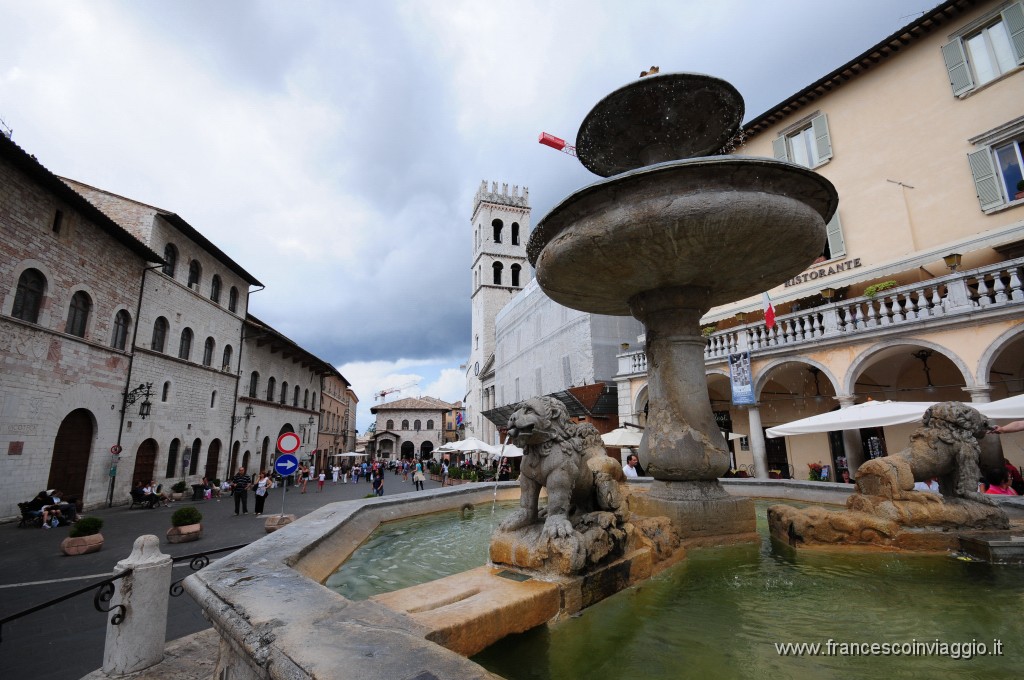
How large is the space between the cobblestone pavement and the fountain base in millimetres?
4847

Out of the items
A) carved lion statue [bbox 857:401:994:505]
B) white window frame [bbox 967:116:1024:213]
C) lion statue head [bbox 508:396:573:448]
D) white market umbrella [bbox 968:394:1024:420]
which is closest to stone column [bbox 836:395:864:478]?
white market umbrella [bbox 968:394:1024:420]

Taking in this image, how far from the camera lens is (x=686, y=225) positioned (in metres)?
4.09

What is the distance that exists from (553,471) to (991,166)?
15177 millimetres

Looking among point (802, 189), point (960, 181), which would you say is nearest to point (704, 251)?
point (802, 189)

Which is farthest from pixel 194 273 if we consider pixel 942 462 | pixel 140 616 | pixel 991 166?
pixel 991 166

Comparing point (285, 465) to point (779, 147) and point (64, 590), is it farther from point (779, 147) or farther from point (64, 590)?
point (779, 147)

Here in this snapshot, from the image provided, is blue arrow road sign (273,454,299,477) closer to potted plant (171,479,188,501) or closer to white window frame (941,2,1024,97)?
potted plant (171,479,188,501)

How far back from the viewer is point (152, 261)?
17984mm

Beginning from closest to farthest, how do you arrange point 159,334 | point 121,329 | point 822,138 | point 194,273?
point 822,138
point 121,329
point 159,334
point 194,273

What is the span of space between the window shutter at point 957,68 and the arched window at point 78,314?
86.8 feet

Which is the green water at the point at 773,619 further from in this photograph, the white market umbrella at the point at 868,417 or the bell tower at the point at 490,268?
the bell tower at the point at 490,268

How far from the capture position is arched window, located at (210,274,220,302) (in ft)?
75.1

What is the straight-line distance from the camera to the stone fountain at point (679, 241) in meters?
4.07

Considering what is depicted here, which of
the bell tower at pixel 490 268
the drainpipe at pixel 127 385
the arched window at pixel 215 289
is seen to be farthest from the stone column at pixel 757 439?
the bell tower at pixel 490 268
